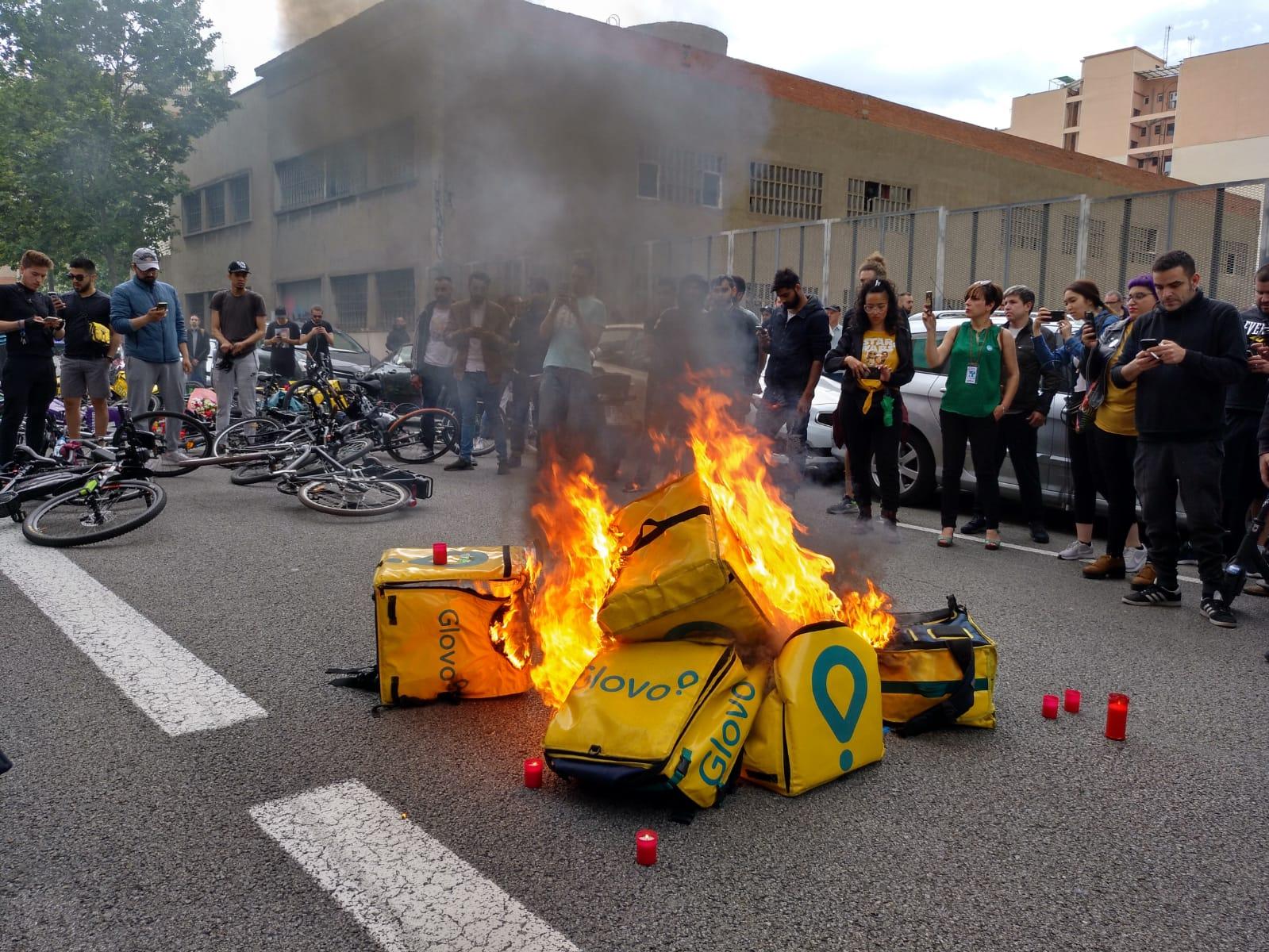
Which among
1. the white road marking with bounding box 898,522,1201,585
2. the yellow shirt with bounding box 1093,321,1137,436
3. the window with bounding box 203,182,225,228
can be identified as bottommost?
A: the white road marking with bounding box 898,522,1201,585

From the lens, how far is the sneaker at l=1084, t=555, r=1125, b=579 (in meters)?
5.81

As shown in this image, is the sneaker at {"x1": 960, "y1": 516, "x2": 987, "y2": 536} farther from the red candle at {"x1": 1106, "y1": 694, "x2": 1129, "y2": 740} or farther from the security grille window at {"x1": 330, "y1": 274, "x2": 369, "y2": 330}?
the security grille window at {"x1": 330, "y1": 274, "x2": 369, "y2": 330}

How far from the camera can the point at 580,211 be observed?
826 cm

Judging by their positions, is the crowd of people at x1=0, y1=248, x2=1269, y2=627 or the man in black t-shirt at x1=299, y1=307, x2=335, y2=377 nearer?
the crowd of people at x1=0, y1=248, x2=1269, y2=627

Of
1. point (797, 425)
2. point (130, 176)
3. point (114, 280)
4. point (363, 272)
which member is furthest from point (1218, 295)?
point (114, 280)

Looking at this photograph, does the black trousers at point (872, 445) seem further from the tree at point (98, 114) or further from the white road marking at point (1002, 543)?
the tree at point (98, 114)

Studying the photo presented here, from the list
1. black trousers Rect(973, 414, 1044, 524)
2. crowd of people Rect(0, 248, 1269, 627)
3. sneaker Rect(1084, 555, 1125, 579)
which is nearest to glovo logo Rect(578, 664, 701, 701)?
crowd of people Rect(0, 248, 1269, 627)

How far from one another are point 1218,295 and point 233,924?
9610 mm

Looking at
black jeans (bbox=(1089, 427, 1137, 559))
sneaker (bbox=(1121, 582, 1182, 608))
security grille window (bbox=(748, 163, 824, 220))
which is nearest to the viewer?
sneaker (bbox=(1121, 582, 1182, 608))

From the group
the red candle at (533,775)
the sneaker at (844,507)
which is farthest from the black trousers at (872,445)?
the red candle at (533,775)

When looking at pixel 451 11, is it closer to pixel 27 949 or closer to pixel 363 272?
pixel 27 949

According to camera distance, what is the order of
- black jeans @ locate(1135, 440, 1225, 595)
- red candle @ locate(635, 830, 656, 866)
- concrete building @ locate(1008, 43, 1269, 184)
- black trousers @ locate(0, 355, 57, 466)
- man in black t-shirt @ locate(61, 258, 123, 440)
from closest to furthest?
red candle @ locate(635, 830, 656, 866), black jeans @ locate(1135, 440, 1225, 595), black trousers @ locate(0, 355, 57, 466), man in black t-shirt @ locate(61, 258, 123, 440), concrete building @ locate(1008, 43, 1269, 184)

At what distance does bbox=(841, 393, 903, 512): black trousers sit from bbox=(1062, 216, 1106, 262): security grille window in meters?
5.06

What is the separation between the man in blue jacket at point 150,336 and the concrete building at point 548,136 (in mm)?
2229
